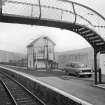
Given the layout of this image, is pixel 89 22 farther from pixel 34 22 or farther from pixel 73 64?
pixel 73 64

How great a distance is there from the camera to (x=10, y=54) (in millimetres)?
163875

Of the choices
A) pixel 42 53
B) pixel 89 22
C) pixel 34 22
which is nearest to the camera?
pixel 34 22

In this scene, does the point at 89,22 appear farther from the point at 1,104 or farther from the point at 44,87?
the point at 1,104

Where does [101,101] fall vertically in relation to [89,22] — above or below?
below

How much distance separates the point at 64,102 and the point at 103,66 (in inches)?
694

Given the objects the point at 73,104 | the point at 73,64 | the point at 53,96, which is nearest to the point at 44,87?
the point at 53,96

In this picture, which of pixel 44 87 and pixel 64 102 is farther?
pixel 44 87

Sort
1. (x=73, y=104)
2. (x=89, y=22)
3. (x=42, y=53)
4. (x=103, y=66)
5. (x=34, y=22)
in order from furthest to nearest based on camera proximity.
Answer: (x=42, y=53) → (x=103, y=66) → (x=89, y=22) → (x=34, y=22) → (x=73, y=104)

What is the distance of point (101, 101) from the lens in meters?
11.8

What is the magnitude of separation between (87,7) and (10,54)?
505ft

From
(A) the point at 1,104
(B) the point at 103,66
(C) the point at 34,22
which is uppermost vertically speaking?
(C) the point at 34,22

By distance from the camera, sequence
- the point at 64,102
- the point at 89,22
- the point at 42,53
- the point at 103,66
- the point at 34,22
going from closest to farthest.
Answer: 1. the point at 64,102
2. the point at 34,22
3. the point at 89,22
4. the point at 103,66
5. the point at 42,53

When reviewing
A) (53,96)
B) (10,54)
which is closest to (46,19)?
(53,96)

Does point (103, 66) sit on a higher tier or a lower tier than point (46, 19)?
lower
